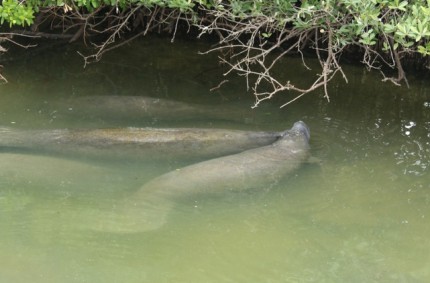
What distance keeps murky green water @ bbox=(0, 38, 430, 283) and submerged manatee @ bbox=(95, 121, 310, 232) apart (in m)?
0.09

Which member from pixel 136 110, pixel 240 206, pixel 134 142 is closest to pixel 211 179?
pixel 240 206

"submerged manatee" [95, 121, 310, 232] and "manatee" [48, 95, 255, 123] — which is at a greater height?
"manatee" [48, 95, 255, 123]

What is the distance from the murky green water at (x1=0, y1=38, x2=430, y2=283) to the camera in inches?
189

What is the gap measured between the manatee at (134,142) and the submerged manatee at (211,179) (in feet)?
1.10

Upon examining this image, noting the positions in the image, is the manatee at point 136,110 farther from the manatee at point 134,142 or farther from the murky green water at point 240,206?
the manatee at point 134,142

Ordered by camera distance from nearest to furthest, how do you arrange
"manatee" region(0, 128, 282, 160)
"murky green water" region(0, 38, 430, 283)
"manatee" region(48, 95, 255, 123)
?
"murky green water" region(0, 38, 430, 283) → "manatee" region(0, 128, 282, 160) → "manatee" region(48, 95, 255, 123)

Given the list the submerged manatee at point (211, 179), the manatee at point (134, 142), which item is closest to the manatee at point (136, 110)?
the manatee at point (134, 142)

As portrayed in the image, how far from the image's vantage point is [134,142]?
6.77 meters

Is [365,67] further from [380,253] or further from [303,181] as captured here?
[380,253]

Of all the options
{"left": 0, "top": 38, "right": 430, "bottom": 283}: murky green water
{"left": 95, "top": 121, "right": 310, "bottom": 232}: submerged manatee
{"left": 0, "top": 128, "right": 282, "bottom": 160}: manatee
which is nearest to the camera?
{"left": 0, "top": 38, "right": 430, "bottom": 283}: murky green water

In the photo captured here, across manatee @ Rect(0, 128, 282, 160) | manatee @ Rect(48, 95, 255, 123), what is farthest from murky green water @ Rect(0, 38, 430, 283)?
manatee @ Rect(0, 128, 282, 160)

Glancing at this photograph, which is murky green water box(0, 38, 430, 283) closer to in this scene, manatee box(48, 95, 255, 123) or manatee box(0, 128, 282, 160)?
manatee box(48, 95, 255, 123)

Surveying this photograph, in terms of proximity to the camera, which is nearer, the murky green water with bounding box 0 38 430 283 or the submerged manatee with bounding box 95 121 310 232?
the murky green water with bounding box 0 38 430 283

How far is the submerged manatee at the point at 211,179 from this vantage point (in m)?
5.43
